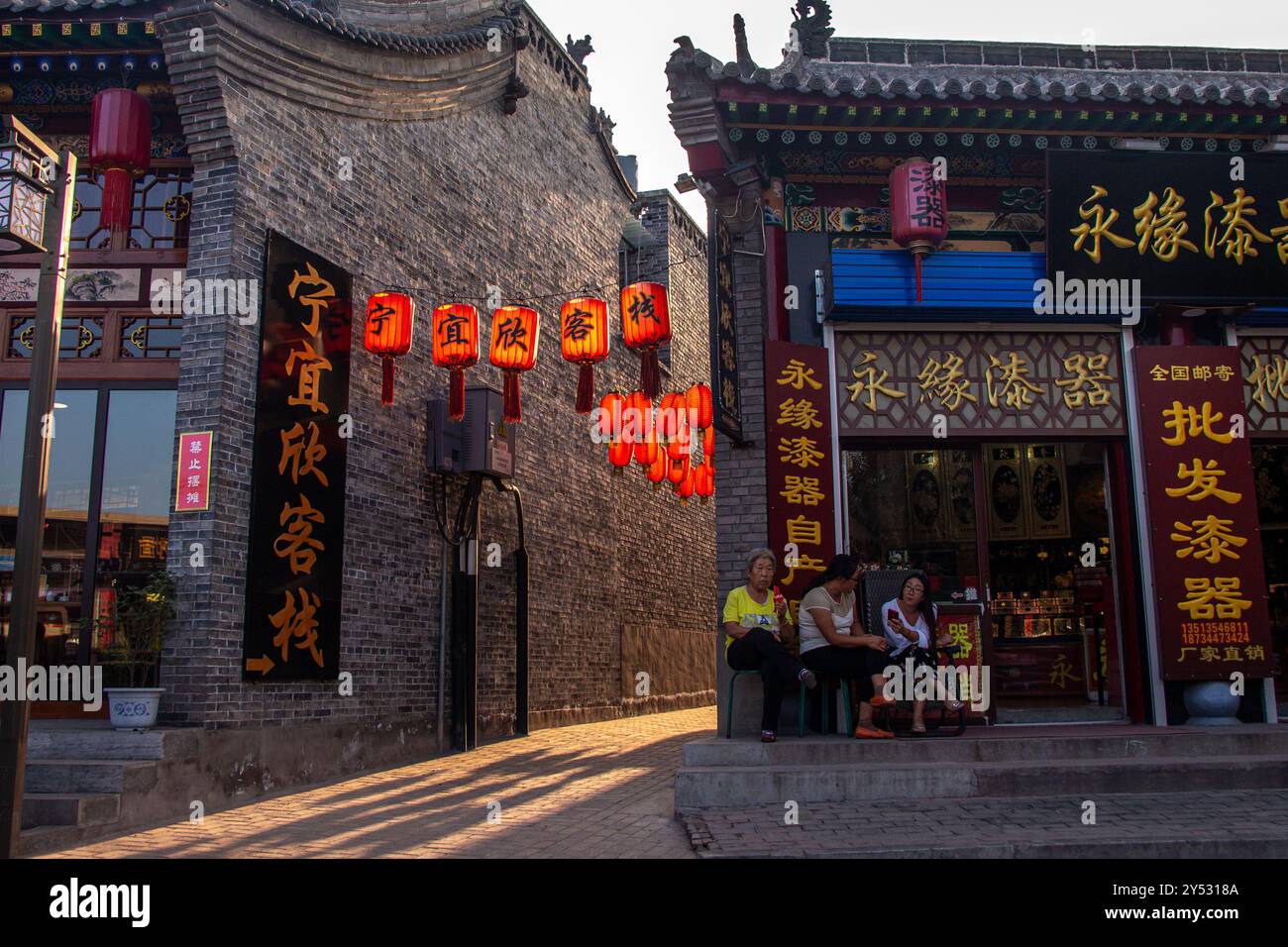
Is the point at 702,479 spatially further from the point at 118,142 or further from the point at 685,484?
the point at 118,142

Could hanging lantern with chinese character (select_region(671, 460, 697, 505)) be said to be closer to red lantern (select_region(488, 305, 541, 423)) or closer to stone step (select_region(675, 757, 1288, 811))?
red lantern (select_region(488, 305, 541, 423))

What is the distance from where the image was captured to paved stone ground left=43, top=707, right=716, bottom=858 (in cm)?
616

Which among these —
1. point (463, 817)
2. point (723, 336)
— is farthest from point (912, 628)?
point (463, 817)

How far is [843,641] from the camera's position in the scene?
753 cm

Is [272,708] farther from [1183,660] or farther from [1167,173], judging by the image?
[1167,173]

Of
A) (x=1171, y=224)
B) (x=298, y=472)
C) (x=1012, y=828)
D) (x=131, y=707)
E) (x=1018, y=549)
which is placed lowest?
(x=1012, y=828)

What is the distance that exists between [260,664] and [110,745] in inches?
52.7

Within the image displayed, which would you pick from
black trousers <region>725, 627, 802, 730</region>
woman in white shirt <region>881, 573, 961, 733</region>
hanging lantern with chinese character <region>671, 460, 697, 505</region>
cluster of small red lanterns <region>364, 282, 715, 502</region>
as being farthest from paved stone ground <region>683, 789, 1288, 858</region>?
hanging lantern with chinese character <region>671, 460, 697, 505</region>

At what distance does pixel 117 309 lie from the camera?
9531 mm

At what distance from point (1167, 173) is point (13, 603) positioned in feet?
29.5

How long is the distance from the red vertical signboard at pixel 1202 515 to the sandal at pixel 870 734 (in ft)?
8.39

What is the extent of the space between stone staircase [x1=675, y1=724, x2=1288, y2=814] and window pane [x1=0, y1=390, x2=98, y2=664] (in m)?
5.48
